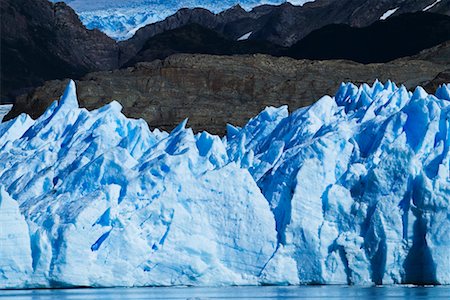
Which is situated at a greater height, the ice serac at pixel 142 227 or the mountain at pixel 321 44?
the mountain at pixel 321 44

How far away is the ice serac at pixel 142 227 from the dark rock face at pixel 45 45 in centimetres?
9398

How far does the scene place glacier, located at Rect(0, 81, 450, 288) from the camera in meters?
27.1

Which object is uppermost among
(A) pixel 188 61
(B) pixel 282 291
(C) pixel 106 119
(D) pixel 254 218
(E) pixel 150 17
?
(E) pixel 150 17

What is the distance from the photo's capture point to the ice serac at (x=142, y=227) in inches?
1065

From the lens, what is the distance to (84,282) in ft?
88.6

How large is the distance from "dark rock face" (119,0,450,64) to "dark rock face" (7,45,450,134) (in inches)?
2303

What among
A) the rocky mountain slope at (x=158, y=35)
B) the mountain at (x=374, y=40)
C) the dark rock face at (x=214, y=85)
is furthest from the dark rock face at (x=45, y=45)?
the dark rock face at (x=214, y=85)

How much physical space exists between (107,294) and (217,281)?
2554mm

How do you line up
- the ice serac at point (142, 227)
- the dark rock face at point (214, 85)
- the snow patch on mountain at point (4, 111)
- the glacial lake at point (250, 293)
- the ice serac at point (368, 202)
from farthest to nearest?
the snow patch on mountain at point (4, 111)
the dark rock face at point (214, 85)
the ice serac at point (368, 202)
the ice serac at point (142, 227)
the glacial lake at point (250, 293)

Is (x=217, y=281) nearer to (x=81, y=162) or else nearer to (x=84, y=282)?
(x=84, y=282)

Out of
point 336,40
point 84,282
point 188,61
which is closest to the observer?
point 84,282

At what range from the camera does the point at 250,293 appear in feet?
89.4

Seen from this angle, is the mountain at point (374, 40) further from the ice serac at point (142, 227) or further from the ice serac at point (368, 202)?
the ice serac at point (142, 227)

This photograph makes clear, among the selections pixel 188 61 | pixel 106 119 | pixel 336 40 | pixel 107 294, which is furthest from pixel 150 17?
pixel 107 294
